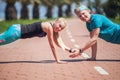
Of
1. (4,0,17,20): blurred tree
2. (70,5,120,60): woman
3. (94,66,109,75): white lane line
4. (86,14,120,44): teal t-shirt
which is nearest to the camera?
(94,66,109,75): white lane line

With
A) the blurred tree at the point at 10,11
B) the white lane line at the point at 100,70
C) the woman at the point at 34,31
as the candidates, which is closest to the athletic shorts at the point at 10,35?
the woman at the point at 34,31

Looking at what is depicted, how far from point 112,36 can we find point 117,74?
2.20 m

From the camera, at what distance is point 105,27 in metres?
10.0

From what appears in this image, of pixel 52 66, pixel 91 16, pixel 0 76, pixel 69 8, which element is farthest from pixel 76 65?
pixel 69 8

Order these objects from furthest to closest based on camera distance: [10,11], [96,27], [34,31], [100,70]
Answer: [10,11]
[96,27]
[34,31]
[100,70]

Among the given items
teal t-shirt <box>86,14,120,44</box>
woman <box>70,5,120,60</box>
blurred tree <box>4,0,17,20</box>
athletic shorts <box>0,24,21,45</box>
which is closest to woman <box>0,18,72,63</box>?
athletic shorts <box>0,24,21,45</box>

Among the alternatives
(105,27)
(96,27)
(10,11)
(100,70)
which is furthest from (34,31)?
(10,11)

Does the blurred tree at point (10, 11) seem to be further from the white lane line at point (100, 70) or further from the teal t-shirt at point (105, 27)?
the white lane line at point (100, 70)

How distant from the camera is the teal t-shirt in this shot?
9.73 m

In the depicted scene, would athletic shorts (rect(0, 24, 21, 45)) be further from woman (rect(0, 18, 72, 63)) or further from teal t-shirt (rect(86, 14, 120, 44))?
teal t-shirt (rect(86, 14, 120, 44))

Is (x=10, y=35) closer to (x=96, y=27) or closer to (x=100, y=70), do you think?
(x=96, y=27)

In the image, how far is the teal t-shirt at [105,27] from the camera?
973 centimetres

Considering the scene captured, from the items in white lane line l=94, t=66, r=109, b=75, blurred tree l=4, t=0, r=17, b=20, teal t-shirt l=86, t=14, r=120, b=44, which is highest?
teal t-shirt l=86, t=14, r=120, b=44

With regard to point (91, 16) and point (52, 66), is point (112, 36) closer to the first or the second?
point (91, 16)
